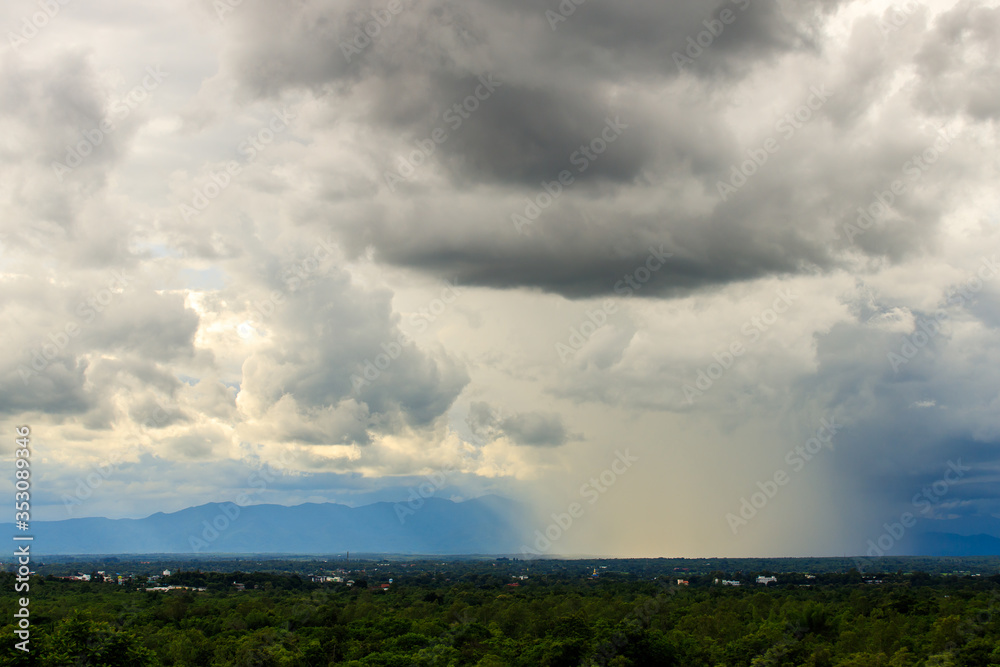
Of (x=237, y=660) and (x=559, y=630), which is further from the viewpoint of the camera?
(x=559, y=630)

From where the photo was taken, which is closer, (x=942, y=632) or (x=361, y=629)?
(x=942, y=632)

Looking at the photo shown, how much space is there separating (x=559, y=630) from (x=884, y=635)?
3508 cm

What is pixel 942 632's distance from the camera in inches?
3027

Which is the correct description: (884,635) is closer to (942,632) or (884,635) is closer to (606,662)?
(942,632)

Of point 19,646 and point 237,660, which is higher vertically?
point 19,646

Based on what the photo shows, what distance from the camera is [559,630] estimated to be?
81125 millimetres

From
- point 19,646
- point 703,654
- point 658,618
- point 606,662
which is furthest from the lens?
point 658,618

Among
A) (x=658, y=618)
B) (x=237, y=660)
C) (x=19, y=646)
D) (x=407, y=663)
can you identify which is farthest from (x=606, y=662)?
(x=658, y=618)

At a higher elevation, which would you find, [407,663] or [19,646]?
[19,646]

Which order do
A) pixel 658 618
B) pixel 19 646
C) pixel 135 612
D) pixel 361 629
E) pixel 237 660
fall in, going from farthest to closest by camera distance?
1. pixel 135 612
2. pixel 658 618
3. pixel 361 629
4. pixel 237 660
5. pixel 19 646

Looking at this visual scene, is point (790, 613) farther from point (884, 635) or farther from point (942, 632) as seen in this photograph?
point (942, 632)

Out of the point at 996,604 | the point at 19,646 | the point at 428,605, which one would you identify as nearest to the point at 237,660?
the point at 19,646

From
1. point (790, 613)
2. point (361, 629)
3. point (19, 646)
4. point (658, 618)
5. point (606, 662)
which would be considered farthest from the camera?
point (658, 618)

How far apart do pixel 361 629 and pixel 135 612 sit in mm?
45790
